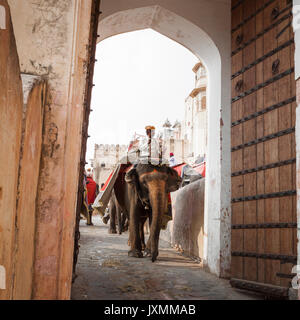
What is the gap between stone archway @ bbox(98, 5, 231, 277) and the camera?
17.7ft

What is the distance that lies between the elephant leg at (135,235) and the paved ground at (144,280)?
0.55ft

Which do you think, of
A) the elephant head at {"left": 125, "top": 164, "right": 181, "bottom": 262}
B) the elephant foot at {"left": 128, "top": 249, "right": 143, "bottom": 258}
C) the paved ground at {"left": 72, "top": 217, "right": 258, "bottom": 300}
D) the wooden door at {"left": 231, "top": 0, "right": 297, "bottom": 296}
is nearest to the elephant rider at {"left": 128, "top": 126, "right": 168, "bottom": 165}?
the elephant head at {"left": 125, "top": 164, "right": 181, "bottom": 262}

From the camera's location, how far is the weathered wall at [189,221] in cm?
682

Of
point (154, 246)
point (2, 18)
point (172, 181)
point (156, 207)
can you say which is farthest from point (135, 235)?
point (2, 18)

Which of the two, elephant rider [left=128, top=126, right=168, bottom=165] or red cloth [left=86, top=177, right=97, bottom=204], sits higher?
elephant rider [left=128, top=126, right=168, bottom=165]

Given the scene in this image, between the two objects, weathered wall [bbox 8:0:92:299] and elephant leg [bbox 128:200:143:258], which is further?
elephant leg [bbox 128:200:143:258]

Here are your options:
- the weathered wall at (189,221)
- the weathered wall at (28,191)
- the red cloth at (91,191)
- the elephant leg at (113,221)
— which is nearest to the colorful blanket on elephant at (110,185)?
the weathered wall at (189,221)

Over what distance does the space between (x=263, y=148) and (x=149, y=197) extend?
2.69 m

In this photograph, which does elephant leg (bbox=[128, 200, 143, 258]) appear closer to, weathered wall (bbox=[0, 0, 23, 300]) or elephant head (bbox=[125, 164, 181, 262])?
elephant head (bbox=[125, 164, 181, 262])

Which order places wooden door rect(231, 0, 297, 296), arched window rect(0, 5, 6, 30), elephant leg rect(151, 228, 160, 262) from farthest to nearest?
elephant leg rect(151, 228, 160, 262) → wooden door rect(231, 0, 297, 296) → arched window rect(0, 5, 6, 30)

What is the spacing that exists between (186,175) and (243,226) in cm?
716

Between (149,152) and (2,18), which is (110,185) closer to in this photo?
(149,152)

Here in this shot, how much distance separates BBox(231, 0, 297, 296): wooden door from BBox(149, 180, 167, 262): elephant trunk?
1622 millimetres

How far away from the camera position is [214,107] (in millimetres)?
5898
